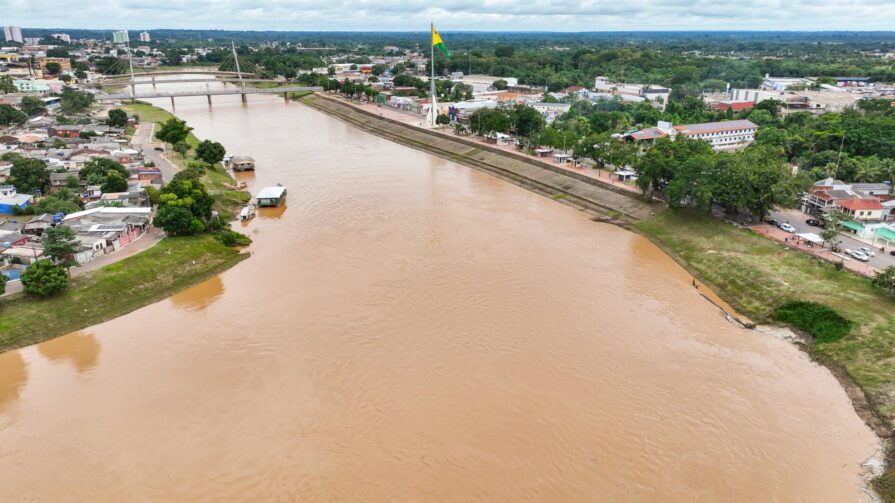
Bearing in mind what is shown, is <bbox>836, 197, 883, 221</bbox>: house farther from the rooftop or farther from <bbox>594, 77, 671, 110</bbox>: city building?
<bbox>594, 77, 671, 110</bbox>: city building

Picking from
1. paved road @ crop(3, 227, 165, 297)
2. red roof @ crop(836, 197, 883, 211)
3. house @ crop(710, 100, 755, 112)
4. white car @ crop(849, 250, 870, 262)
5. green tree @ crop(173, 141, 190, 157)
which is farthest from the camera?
house @ crop(710, 100, 755, 112)

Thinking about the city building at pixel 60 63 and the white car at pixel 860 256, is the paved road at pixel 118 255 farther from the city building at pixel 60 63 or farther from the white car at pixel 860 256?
the city building at pixel 60 63

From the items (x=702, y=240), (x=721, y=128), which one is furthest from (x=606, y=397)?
(x=721, y=128)

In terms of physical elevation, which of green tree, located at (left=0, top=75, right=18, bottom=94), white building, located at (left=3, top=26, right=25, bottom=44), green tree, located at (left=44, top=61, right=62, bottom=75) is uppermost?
white building, located at (left=3, top=26, right=25, bottom=44)

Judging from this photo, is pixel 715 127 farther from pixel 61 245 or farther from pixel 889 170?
pixel 61 245

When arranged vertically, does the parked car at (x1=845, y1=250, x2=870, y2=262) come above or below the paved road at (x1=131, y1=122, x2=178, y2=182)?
below

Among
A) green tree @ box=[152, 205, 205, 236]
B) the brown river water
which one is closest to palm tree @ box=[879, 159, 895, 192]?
the brown river water

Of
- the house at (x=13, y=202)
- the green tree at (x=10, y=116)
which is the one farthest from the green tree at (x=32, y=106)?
the house at (x=13, y=202)
